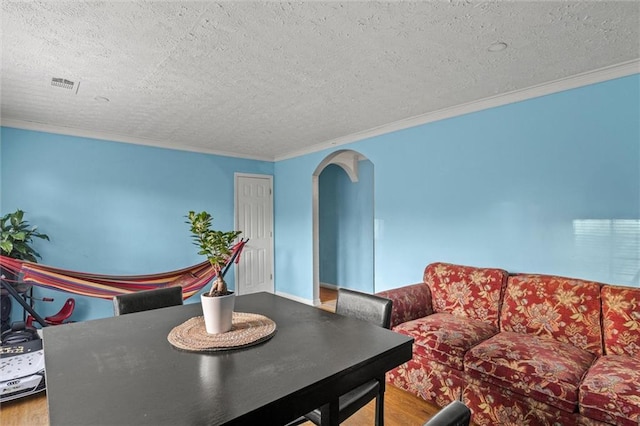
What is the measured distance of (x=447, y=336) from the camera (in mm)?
2061

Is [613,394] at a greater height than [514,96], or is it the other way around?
[514,96]

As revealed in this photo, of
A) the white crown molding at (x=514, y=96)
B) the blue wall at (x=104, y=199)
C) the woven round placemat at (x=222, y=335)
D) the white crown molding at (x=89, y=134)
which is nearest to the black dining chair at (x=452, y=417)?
the woven round placemat at (x=222, y=335)

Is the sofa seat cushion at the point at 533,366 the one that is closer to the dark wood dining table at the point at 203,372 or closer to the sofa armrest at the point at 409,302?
the sofa armrest at the point at 409,302

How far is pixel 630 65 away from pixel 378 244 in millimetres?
2410

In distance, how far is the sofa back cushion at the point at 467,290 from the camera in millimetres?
2371

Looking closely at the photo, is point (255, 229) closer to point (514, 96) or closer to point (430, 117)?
point (430, 117)

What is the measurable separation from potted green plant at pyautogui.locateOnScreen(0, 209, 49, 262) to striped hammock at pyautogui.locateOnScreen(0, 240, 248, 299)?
280mm

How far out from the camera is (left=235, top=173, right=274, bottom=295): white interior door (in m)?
4.73

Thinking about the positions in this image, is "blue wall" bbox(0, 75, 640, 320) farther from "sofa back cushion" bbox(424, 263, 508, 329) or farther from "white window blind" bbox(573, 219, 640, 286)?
"sofa back cushion" bbox(424, 263, 508, 329)

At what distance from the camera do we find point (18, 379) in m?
2.12

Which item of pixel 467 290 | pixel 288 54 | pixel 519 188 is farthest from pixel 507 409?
pixel 288 54

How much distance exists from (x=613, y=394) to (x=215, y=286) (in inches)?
72.7

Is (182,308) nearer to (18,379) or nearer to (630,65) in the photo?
(18,379)

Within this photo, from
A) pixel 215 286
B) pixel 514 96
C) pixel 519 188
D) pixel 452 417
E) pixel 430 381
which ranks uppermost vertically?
pixel 514 96
